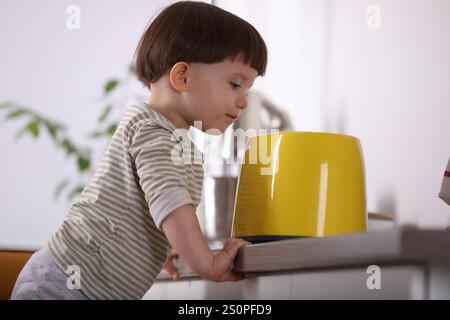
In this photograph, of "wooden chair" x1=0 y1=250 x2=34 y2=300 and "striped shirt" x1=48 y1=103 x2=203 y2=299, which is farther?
"wooden chair" x1=0 y1=250 x2=34 y2=300

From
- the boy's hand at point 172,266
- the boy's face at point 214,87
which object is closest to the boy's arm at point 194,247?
the boy's face at point 214,87

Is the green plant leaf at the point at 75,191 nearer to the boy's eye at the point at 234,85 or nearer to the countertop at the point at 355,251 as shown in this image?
the boy's eye at the point at 234,85

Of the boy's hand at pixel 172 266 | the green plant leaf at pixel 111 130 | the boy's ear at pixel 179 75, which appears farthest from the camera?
the green plant leaf at pixel 111 130

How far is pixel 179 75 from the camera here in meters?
1.04

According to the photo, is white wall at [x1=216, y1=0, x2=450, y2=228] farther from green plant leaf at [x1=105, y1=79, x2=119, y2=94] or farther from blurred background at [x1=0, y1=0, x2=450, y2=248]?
green plant leaf at [x1=105, y1=79, x2=119, y2=94]

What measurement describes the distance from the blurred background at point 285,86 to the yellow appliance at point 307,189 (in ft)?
0.82

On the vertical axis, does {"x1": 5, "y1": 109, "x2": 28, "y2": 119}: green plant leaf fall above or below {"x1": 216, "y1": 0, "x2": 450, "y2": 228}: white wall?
below

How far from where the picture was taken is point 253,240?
97 cm

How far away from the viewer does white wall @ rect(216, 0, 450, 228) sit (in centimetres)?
125

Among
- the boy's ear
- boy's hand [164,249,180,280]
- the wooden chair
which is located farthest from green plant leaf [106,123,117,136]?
the boy's ear

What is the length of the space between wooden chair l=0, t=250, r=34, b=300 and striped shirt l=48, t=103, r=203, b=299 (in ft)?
1.20

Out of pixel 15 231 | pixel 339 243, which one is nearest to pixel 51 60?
pixel 15 231

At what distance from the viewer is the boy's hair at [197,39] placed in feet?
3.39

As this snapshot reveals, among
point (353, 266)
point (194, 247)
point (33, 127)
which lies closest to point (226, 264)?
point (194, 247)
